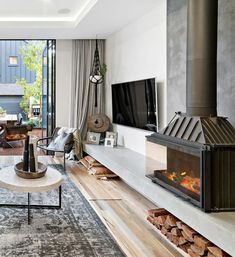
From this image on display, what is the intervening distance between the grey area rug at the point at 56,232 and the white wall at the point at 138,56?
1.76 m

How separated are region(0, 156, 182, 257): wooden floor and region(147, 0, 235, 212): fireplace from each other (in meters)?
0.51

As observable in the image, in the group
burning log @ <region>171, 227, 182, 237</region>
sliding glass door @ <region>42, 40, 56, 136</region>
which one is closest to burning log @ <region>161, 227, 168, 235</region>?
burning log @ <region>171, 227, 182, 237</region>

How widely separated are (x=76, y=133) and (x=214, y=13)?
456cm

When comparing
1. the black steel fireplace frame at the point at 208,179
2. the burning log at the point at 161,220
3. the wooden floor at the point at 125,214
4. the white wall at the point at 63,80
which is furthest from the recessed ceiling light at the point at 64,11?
the black steel fireplace frame at the point at 208,179

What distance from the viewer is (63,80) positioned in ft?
25.3

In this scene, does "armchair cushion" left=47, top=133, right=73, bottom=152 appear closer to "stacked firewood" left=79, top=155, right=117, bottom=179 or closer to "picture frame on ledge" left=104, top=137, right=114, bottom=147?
"stacked firewood" left=79, top=155, right=117, bottom=179

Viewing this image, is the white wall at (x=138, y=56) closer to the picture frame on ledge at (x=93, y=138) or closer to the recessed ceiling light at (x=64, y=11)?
the picture frame on ledge at (x=93, y=138)

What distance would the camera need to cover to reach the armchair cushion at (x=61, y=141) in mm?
6473

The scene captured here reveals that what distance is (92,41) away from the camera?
7426 millimetres

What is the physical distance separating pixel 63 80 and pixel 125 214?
4517 mm

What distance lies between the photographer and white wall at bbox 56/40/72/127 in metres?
7.63

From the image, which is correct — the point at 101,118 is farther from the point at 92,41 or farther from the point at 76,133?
the point at 92,41

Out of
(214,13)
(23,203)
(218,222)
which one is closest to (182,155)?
(218,222)

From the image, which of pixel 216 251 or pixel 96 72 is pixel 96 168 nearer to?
pixel 96 72
